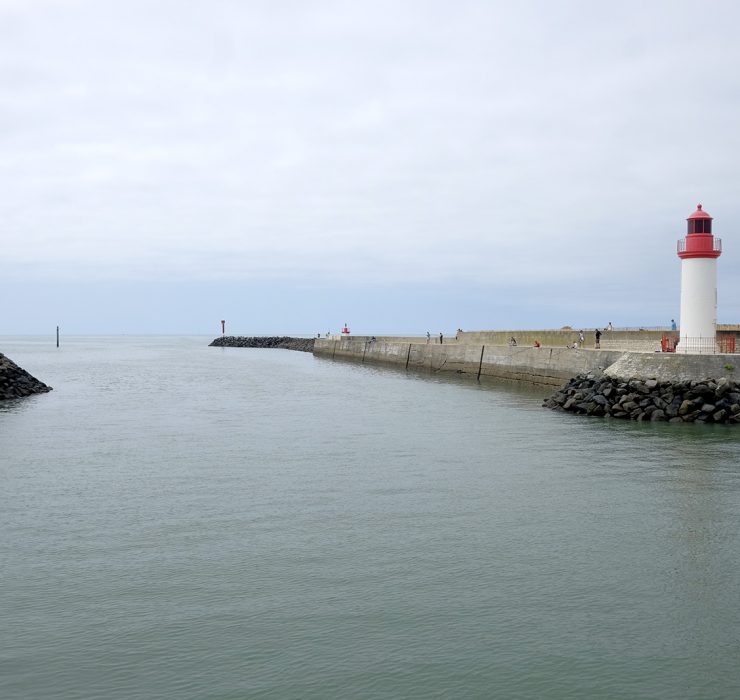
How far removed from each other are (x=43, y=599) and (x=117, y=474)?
629 cm

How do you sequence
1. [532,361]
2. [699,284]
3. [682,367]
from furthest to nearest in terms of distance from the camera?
[532,361] → [699,284] → [682,367]

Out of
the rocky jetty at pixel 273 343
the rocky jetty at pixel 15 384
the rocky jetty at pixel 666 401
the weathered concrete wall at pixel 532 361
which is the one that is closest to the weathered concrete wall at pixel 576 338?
the weathered concrete wall at pixel 532 361

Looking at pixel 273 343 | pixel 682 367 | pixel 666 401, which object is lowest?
pixel 666 401

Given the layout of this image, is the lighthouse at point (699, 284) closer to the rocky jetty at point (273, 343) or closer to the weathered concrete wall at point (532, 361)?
the weathered concrete wall at point (532, 361)

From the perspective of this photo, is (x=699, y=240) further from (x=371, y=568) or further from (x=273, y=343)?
(x=273, y=343)

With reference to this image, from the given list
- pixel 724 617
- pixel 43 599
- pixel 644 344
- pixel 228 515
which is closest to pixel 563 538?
pixel 724 617

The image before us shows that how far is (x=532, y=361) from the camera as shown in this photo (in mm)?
33531

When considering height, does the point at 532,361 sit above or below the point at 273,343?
below

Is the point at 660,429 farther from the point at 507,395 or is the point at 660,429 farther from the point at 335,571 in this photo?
the point at 335,571

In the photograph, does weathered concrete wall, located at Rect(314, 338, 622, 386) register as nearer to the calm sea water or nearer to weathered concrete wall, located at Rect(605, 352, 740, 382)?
weathered concrete wall, located at Rect(605, 352, 740, 382)

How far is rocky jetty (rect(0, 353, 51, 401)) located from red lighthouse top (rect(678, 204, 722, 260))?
24205 mm

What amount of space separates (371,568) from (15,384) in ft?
→ 81.9

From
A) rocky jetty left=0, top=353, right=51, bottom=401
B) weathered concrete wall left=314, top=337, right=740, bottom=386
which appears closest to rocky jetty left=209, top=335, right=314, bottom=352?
weathered concrete wall left=314, top=337, right=740, bottom=386

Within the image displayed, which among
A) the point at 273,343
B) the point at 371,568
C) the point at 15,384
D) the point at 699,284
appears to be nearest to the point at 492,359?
the point at 699,284
